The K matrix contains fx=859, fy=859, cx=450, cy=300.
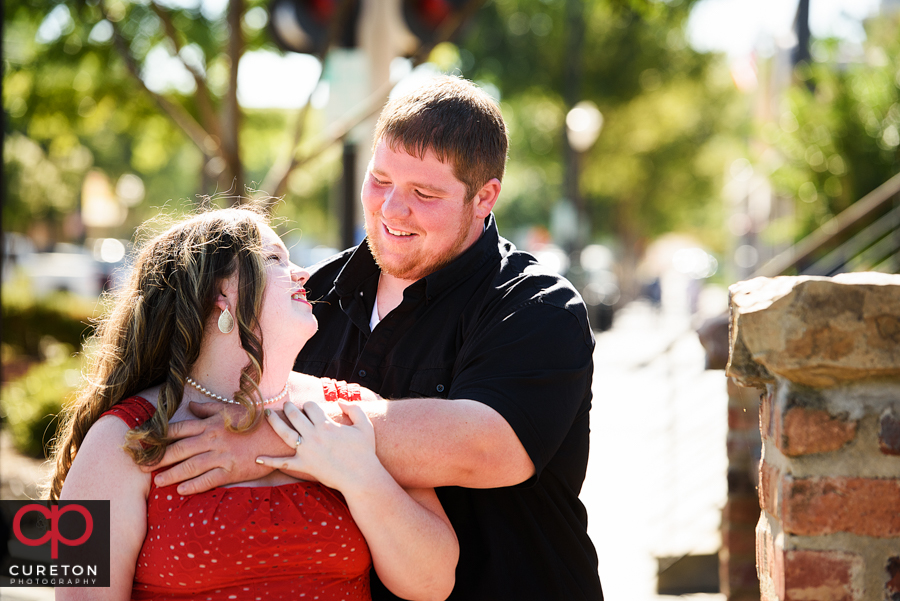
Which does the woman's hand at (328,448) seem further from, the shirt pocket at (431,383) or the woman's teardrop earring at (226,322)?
the shirt pocket at (431,383)

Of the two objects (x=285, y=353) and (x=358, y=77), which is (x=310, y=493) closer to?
(x=285, y=353)

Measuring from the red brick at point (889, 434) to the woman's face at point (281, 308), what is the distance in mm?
1276

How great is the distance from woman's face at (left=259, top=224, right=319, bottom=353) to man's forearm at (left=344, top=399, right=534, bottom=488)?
276 mm

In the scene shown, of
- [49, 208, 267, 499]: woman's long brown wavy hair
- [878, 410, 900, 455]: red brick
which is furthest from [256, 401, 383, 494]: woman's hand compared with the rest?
[878, 410, 900, 455]: red brick

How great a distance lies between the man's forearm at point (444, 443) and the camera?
1.92m

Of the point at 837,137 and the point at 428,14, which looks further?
the point at 837,137

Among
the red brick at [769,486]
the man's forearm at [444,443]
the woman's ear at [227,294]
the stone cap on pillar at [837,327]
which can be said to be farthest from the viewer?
the woman's ear at [227,294]

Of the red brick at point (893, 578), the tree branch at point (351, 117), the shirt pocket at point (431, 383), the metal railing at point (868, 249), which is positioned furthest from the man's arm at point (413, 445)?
Answer: the metal railing at point (868, 249)

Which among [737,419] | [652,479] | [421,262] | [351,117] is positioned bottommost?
[652,479]

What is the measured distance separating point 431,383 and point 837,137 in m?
7.59

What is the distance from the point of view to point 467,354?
2.18m

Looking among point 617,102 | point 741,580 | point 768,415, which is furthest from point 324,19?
point 617,102

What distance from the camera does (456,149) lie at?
2.37m

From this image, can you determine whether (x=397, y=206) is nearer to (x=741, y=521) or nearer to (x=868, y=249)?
(x=741, y=521)
